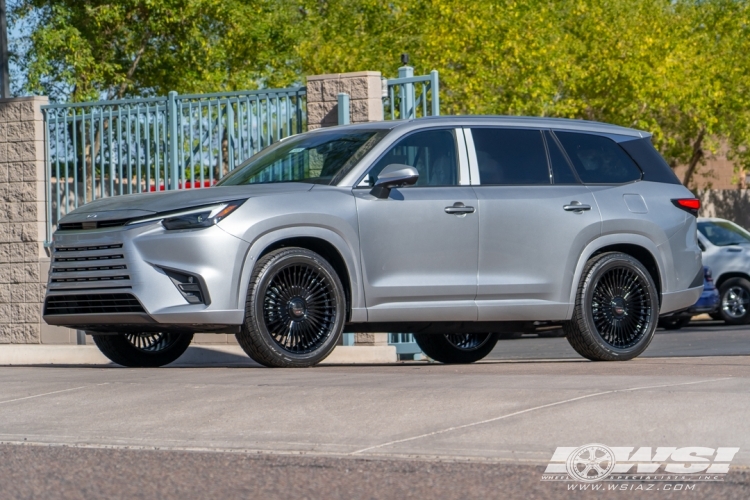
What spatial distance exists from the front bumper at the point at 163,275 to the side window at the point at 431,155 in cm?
156

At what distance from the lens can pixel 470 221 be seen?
955cm

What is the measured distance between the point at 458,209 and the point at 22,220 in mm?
7025

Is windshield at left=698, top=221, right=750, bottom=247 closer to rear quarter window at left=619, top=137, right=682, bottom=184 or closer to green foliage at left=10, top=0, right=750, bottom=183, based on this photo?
green foliage at left=10, top=0, right=750, bottom=183

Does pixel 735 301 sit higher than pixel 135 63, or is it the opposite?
pixel 135 63

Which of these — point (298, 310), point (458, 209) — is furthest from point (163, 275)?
point (458, 209)

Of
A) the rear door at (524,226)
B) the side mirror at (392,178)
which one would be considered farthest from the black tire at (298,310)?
the rear door at (524,226)

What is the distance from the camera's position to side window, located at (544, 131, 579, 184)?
10133 millimetres

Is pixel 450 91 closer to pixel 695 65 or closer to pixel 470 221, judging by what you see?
pixel 695 65

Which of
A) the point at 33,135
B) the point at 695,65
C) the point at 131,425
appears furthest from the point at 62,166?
the point at 695,65

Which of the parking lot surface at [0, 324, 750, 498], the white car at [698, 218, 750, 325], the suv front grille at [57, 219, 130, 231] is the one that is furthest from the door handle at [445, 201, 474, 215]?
the white car at [698, 218, 750, 325]

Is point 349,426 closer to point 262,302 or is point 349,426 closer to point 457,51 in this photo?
point 262,302

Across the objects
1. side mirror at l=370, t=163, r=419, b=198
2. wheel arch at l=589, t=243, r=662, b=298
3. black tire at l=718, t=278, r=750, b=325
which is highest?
side mirror at l=370, t=163, r=419, b=198

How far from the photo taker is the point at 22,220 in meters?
Answer: 14.9

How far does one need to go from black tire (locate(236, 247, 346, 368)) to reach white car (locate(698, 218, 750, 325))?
41.4ft
